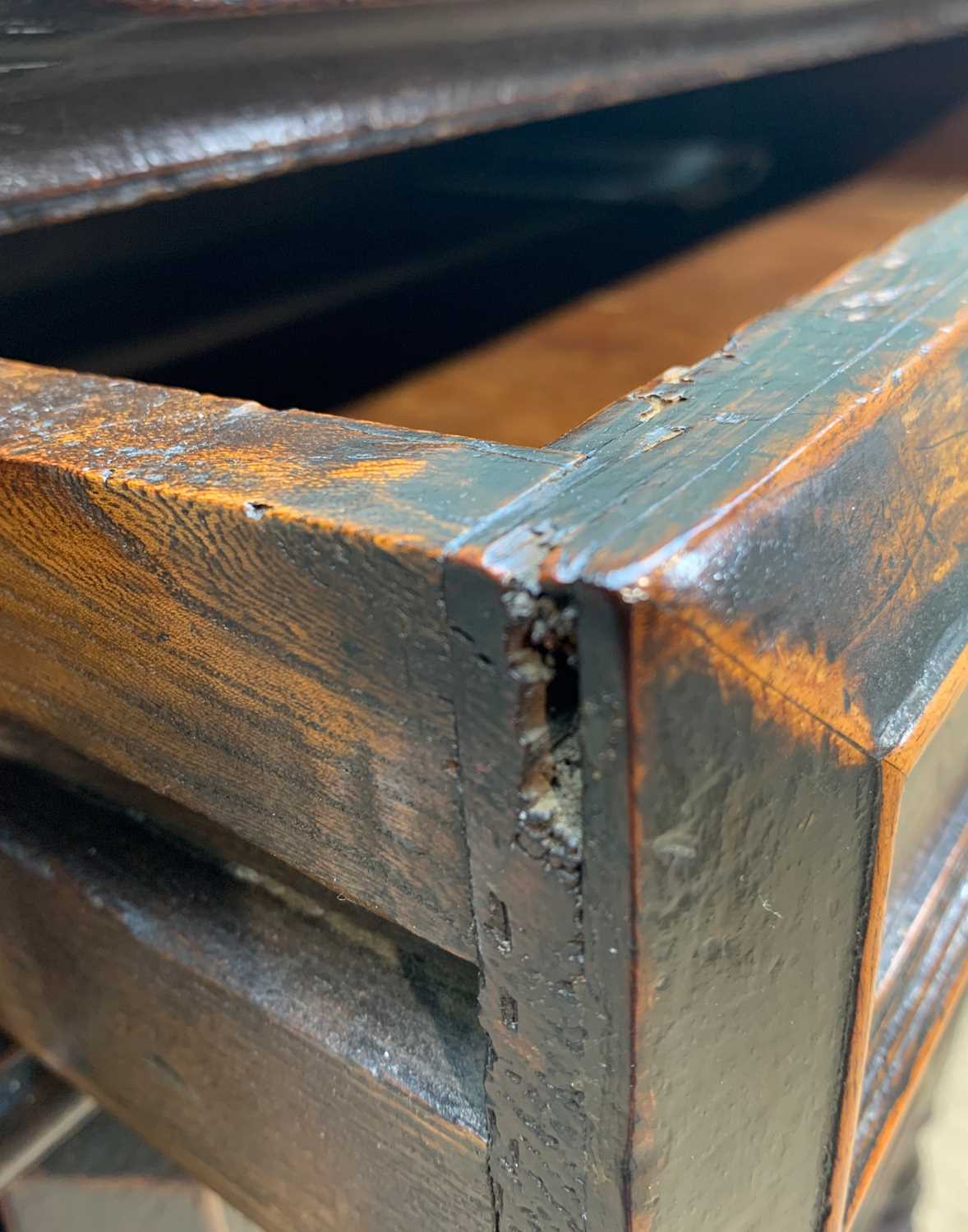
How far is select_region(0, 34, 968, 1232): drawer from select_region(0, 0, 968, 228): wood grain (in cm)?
16

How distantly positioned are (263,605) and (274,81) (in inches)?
15.2

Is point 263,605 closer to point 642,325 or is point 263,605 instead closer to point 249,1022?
point 249,1022

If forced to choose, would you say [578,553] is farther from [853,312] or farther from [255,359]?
[255,359]

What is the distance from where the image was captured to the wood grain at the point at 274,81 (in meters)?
0.48

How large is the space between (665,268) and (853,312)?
2.40 ft

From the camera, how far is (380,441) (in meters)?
0.32

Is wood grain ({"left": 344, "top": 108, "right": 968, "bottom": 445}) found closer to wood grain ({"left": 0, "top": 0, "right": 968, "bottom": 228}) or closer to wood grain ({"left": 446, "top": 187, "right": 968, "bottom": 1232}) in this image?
wood grain ({"left": 0, "top": 0, "right": 968, "bottom": 228})

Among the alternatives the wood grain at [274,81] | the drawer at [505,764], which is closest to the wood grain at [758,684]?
the drawer at [505,764]

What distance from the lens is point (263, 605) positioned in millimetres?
304

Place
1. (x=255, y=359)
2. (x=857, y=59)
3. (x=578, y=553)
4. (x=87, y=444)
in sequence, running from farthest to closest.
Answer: (x=857, y=59)
(x=255, y=359)
(x=87, y=444)
(x=578, y=553)

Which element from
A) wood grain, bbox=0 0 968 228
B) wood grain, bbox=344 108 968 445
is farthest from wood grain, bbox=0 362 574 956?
wood grain, bbox=344 108 968 445

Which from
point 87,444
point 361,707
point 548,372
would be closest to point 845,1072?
point 361,707

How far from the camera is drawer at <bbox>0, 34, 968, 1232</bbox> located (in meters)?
0.26

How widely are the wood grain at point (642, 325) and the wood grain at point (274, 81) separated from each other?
Result: 7.6 inches
